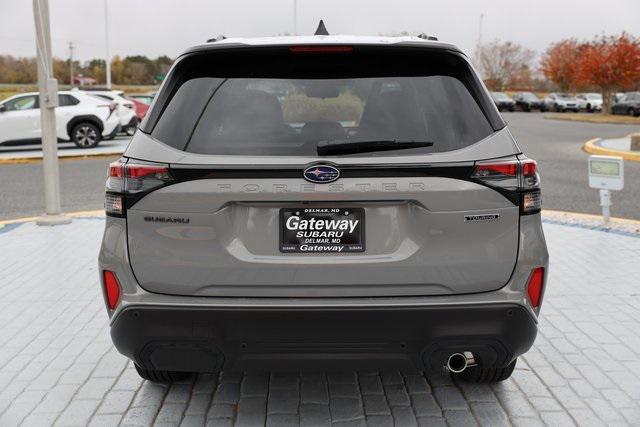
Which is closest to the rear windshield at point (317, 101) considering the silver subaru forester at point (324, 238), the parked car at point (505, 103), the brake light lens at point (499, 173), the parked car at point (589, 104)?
the silver subaru forester at point (324, 238)

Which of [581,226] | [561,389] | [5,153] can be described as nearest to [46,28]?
[581,226]

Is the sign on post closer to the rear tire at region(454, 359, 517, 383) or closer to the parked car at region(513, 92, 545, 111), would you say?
the rear tire at region(454, 359, 517, 383)

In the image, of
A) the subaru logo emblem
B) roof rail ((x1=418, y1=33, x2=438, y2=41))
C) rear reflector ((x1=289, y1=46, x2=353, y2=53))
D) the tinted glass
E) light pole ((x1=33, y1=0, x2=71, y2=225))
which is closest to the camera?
the subaru logo emblem

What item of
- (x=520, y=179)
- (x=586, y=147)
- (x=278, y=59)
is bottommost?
(x=586, y=147)

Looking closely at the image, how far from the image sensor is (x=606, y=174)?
28.2ft

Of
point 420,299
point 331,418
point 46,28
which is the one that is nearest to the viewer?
point 420,299

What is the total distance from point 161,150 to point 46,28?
6511 millimetres

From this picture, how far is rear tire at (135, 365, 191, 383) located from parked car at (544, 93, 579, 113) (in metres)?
60.0

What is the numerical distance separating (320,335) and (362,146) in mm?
784

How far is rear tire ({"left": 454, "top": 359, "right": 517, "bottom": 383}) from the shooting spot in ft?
12.9

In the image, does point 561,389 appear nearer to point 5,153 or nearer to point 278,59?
point 278,59

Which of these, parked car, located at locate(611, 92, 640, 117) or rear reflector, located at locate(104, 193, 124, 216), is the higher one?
rear reflector, located at locate(104, 193, 124, 216)

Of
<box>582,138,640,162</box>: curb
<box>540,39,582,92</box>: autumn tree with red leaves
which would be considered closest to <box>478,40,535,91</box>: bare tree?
<box>540,39,582,92</box>: autumn tree with red leaves

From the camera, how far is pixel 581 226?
29.3 feet
